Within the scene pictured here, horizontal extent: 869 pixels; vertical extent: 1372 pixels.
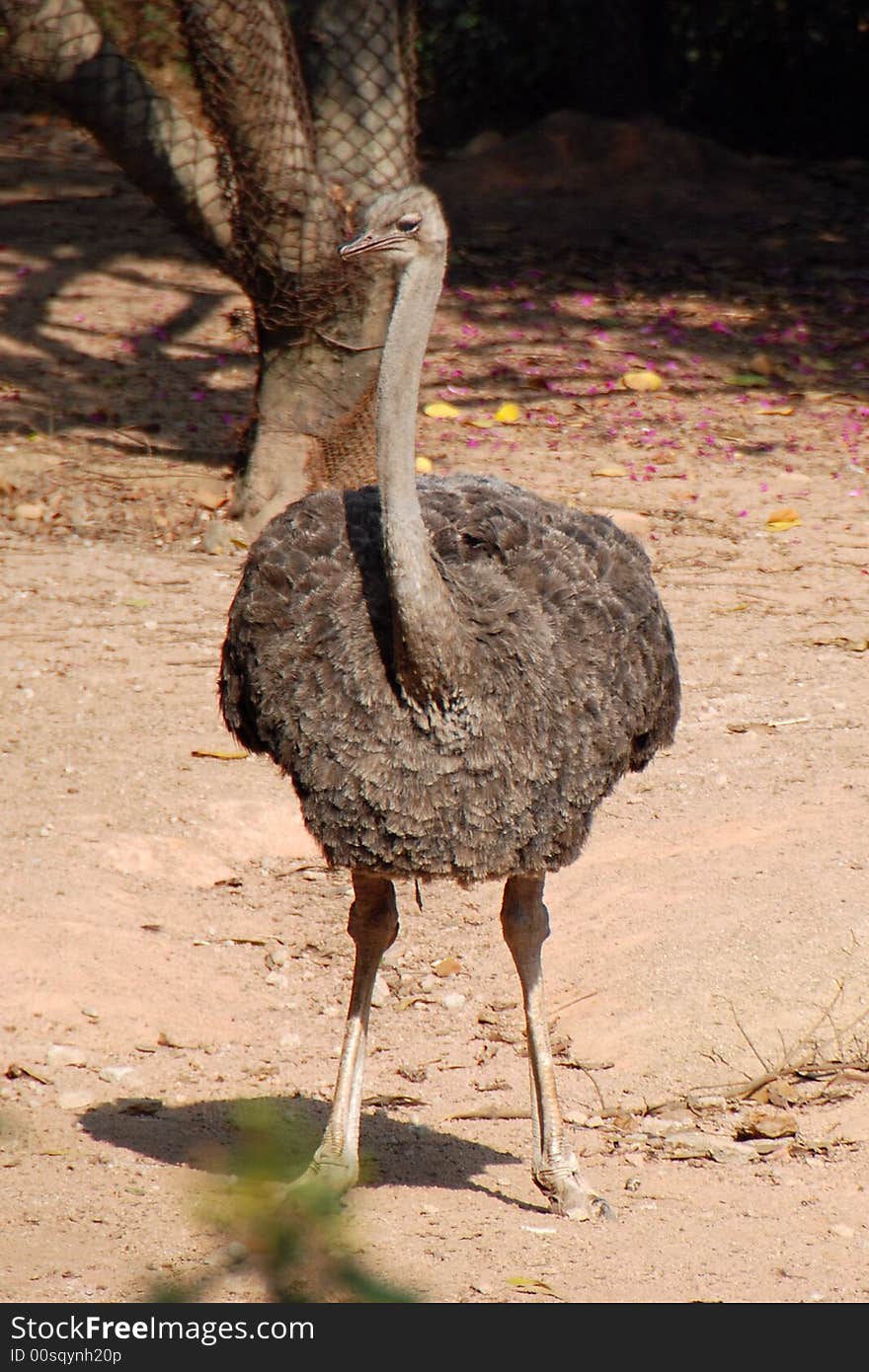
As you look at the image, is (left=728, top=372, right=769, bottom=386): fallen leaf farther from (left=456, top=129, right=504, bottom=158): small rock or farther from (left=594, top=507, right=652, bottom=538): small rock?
(left=456, top=129, right=504, bottom=158): small rock

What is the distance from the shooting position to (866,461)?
10070 mm

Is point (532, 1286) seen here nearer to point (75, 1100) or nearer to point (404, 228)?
point (75, 1100)

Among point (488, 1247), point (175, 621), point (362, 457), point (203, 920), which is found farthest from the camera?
point (362, 457)

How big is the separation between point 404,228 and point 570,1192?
2319 mm

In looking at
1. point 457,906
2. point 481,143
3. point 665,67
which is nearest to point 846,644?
point 457,906

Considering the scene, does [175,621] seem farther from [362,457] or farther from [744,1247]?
[744,1247]

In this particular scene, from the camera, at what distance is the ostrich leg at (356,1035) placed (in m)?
4.35

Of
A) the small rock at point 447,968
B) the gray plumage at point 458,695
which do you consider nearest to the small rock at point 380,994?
the small rock at point 447,968

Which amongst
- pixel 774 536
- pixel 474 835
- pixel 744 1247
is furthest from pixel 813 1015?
pixel 774 536

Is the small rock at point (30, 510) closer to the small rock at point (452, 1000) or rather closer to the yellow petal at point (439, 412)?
the yellow petal at point (439, 412)

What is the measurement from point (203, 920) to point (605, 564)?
2087 mm

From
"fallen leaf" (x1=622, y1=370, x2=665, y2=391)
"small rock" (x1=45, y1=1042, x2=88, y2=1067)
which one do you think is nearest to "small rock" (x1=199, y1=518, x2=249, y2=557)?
"fallen leaf" (x1=622, y1=370, x2=665, y2=391)

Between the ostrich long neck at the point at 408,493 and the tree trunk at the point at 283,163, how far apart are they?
429 cm

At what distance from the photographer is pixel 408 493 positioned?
3.78m
